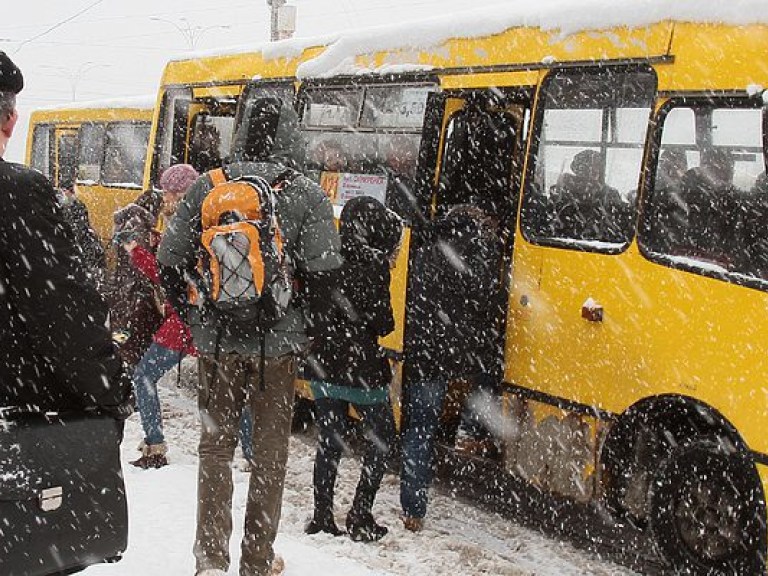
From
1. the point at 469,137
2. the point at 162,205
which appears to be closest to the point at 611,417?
the point at 469,137

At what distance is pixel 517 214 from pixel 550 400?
4.00 feet

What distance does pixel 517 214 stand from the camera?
21.8 feet

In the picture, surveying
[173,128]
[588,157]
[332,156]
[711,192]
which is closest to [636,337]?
[711,192]

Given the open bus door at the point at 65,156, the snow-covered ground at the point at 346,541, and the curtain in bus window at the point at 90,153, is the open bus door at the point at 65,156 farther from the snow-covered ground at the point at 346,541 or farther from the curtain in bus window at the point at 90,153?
the snow-covered ground at the point at 346,541

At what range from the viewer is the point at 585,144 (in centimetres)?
636

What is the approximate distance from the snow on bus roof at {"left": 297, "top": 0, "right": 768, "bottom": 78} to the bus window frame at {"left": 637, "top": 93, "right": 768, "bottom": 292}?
39 cm

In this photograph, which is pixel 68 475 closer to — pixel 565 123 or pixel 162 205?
pixel 565 123

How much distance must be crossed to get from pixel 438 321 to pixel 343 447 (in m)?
0.88

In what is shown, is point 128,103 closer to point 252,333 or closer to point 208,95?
point 208,95

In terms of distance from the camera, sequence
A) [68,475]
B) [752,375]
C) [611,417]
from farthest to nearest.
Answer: [611,417], [752,375], [68,475]

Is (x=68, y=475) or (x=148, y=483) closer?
(x=68, y=475)

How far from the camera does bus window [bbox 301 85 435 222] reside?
7.45 metres

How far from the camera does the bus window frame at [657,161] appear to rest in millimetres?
5180

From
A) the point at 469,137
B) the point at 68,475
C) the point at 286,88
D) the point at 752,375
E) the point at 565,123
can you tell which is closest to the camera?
the point at 68,475
